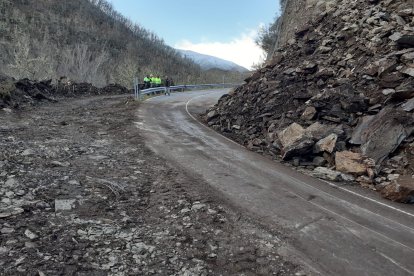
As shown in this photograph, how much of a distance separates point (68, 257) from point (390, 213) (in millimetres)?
5955

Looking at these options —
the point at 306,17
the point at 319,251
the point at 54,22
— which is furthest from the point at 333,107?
the point at 54,22

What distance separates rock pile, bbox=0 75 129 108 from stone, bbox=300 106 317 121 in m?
11.7

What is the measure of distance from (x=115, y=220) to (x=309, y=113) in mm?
8096

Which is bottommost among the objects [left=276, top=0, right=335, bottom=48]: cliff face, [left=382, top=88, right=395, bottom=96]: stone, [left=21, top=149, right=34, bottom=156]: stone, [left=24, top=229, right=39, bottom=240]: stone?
[left=24, top=229, right=39, bottom=240]: stone

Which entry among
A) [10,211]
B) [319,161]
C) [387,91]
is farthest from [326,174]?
[10,211]

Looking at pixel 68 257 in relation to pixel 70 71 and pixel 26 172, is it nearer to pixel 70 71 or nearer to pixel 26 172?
pixel 26 172

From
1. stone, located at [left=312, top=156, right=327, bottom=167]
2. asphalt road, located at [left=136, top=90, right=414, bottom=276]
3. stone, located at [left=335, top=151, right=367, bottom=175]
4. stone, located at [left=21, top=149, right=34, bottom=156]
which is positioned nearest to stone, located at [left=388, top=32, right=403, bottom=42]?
stone, located at [left=335, top=151, right=367, bottom=175]

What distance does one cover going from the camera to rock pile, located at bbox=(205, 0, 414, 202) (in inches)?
396

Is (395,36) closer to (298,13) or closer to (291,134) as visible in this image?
(291,134)

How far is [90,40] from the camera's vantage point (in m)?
115

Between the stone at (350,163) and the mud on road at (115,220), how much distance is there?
394cm

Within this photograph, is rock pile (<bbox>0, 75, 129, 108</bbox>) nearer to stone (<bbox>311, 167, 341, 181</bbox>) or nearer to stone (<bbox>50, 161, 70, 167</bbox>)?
stone (<bbox>50, 161, 70, 167</bbox>)

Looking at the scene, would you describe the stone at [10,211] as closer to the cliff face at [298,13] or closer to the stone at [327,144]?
the stone at [327,144]

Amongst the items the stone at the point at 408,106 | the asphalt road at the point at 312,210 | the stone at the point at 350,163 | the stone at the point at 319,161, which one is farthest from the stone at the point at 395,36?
the asphalt road at the point at 312,210
